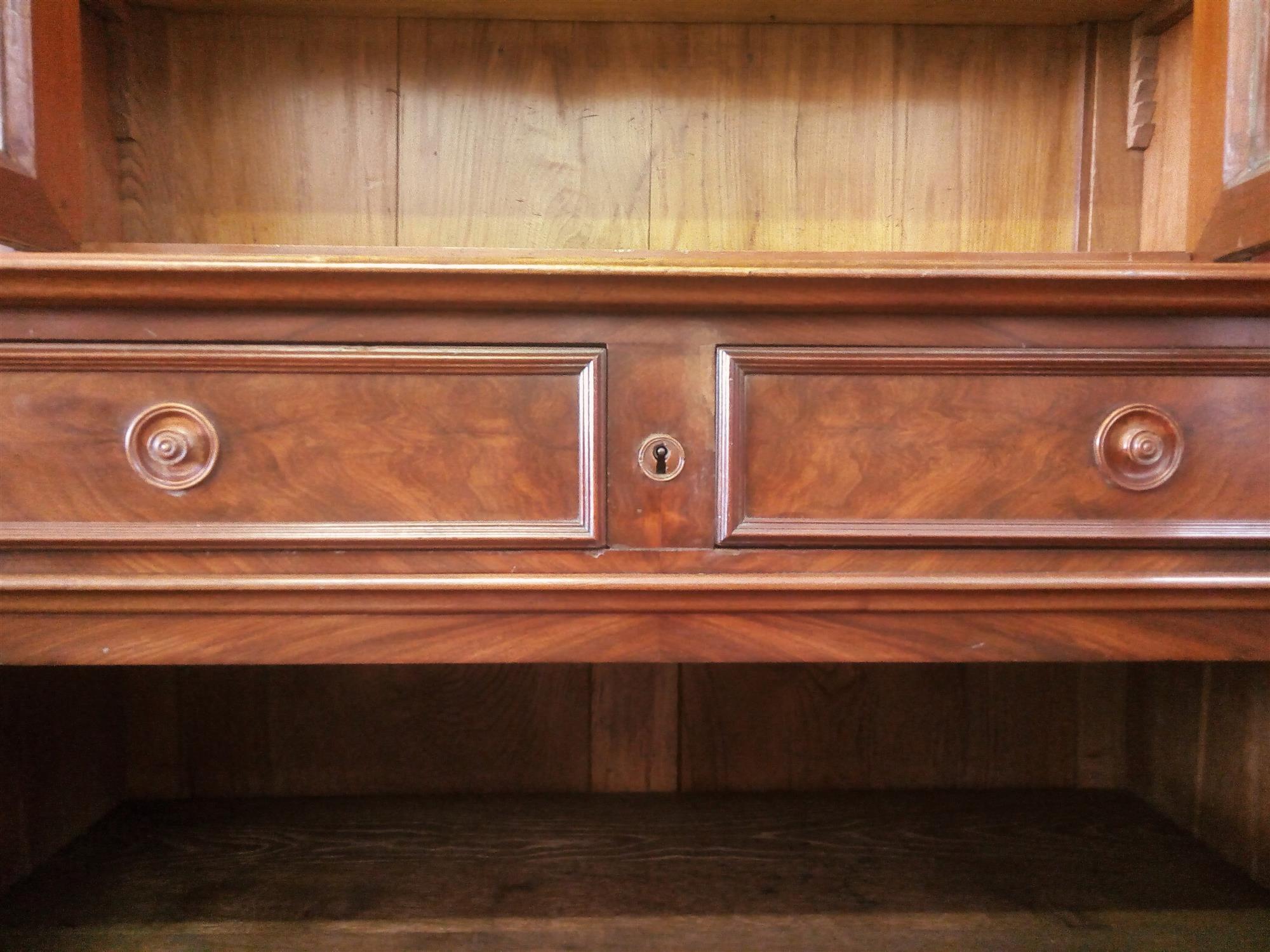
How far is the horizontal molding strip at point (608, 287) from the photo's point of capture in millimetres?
456

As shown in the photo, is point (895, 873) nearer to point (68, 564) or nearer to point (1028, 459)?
point (1028, 459)

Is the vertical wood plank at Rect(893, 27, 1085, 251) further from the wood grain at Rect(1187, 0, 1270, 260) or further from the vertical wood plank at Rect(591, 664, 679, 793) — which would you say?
the vertical wood plank at Rect(591, 664, 679, 793)

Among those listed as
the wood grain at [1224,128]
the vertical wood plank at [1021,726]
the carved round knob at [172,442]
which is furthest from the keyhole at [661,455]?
the vertical wood plank at [1021,726]

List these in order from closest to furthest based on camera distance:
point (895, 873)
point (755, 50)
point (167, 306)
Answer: point (167, 306), point (895, 873), point (755, 50)

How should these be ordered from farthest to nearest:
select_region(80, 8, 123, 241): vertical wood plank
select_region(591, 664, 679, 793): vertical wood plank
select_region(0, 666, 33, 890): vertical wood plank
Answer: select_region(591, 664, 679, 793): vertical wood plank
select_region(80, 8, 123, 241): vertical wood plank
select_region(0, 666, 33, 890): vertical wood plank

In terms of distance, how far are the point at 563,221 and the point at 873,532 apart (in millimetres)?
552

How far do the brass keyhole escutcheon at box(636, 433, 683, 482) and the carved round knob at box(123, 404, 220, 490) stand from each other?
0.90ft

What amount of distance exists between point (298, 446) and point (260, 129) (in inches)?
22.0

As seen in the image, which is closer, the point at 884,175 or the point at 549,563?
the point at 549,563

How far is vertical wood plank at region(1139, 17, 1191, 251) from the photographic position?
802mm

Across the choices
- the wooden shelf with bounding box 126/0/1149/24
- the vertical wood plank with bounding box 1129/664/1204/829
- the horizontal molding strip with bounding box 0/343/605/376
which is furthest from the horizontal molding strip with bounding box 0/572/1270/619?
the wooden shelf with bounding box 126/0/1149/24

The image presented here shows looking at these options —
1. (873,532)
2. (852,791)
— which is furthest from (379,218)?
(852,791)

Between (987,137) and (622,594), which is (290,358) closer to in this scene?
(622,594)

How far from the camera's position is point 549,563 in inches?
19.3
